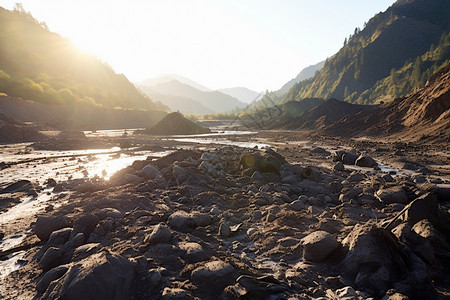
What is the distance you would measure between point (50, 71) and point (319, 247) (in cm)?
10602

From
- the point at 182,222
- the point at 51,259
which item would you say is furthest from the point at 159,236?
the point at 51,259

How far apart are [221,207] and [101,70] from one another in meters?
127

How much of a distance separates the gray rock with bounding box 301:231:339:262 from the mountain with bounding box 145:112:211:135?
160 feet

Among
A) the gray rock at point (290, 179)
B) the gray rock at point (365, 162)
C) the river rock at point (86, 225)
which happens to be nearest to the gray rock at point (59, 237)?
the river rock at point (86, 225)

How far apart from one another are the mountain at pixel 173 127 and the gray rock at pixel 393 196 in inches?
1834

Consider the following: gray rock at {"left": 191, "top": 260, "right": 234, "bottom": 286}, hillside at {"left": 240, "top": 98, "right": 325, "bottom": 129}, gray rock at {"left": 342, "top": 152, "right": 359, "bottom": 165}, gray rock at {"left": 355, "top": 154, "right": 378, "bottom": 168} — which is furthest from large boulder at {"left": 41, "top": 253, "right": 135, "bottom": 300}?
hillside at {"left": 240, "top": 98, "right": 325, "bottom": 129}

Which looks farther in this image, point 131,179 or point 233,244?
point 131,179

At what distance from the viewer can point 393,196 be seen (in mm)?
8086

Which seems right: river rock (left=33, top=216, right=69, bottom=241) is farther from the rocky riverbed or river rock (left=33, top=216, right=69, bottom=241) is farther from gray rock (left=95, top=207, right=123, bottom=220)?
gray rock (left=95, top=207, right=123, bottom=220)

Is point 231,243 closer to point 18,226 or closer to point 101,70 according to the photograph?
point 18,226

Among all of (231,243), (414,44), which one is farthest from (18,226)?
(414,44)

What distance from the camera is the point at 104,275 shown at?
346cm

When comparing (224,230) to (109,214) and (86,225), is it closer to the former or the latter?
(109,214)

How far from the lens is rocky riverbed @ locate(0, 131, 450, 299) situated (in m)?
3.65
